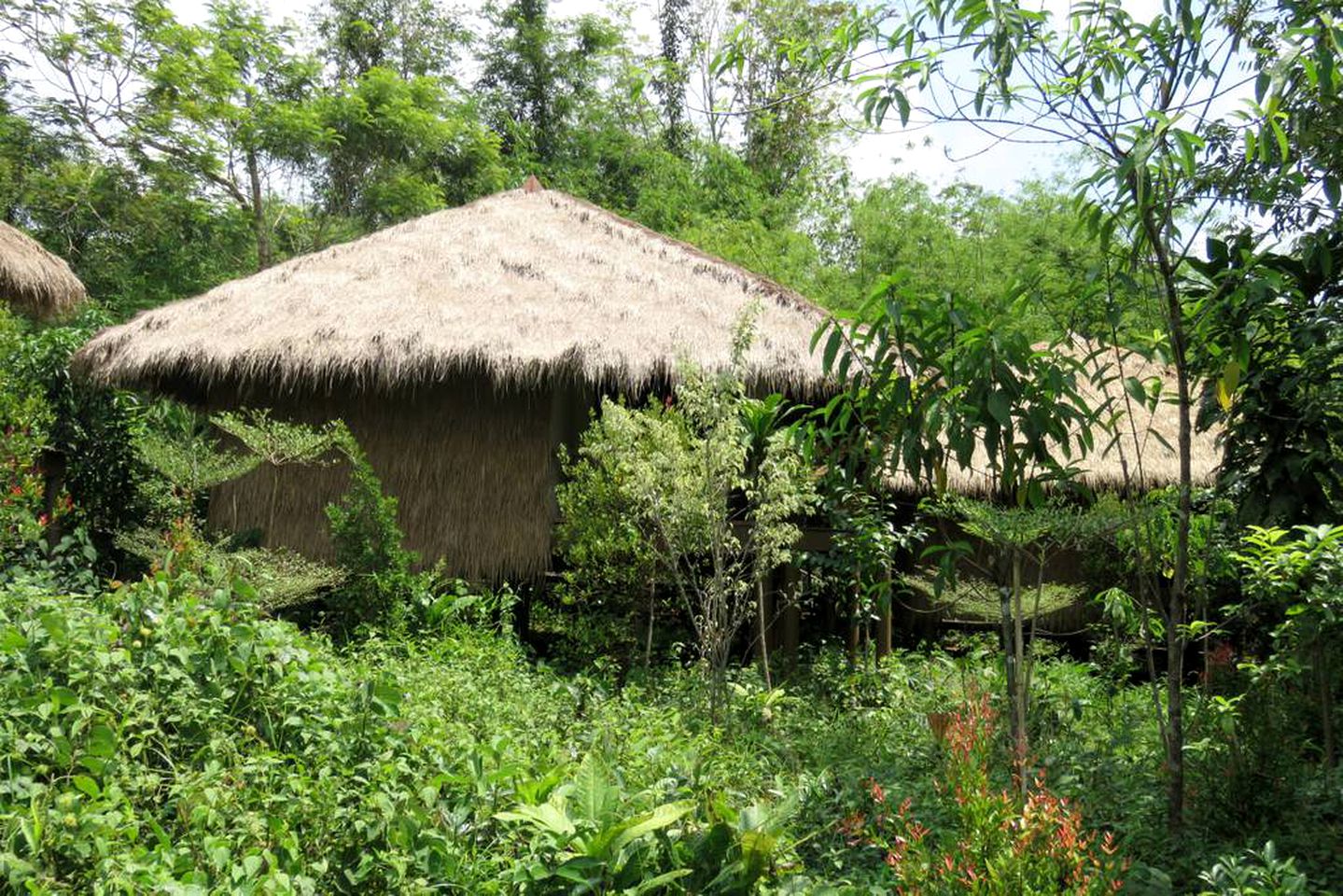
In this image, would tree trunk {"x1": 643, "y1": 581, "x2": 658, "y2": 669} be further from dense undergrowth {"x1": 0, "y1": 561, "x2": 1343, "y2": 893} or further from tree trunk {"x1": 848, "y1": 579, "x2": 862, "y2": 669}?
dense undergrowth {"x1": 0, "y1": 561, "x2": 1343, "y2": 893}

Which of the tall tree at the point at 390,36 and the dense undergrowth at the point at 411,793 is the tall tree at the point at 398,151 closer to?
the tall tree at the point at 390,36

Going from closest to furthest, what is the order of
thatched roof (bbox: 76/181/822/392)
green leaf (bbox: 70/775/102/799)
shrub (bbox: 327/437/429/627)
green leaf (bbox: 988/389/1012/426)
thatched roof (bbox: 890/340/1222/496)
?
green leaf (bbox: 70/775/102/799), green leaf (bbox: 988/389/1012/426), shrub (bbox: 327/437/429/627), thatched roof (bbox: 76/181/822/392), thatched roof (bbox: 890/340/1222/496)

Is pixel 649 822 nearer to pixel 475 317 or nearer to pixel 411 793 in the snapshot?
pixel 411 793

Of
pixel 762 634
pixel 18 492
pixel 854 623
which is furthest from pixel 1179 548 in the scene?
pixel 18 492

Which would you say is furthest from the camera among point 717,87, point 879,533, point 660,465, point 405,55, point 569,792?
point 717,87

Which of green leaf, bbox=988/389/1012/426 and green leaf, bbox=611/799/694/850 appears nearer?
green leaf, bbox=611/799/694/850

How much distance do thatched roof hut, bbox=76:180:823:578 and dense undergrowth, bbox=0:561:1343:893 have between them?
3.15 metres

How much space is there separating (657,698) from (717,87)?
1754 centimetres

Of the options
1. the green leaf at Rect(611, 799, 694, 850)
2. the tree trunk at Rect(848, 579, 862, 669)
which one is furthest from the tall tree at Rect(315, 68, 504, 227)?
the green leaf at Rect(611, 799, 694, 850)

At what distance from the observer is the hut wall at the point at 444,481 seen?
25.1 feet

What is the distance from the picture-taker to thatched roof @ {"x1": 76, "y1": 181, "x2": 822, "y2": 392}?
23.6ft

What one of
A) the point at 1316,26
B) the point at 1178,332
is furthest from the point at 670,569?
the point at 1316,26

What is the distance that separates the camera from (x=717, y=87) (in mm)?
21219

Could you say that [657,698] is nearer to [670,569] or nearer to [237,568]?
[670,569]
